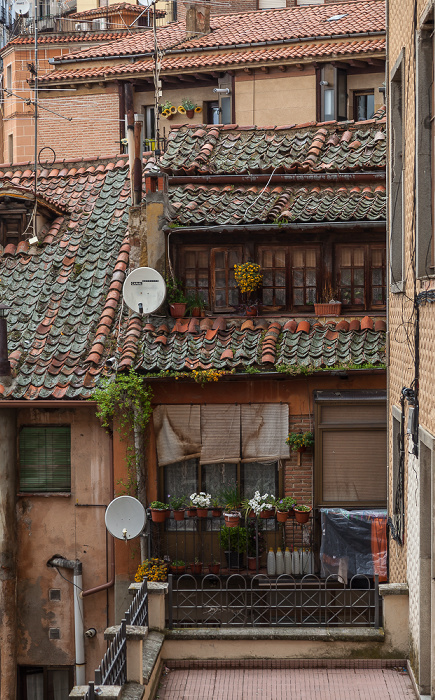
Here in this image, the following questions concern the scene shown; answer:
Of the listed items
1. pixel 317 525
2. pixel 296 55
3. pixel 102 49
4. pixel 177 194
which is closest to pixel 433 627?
pixel 317 525

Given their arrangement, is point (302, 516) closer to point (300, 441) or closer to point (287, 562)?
point (287, 562)

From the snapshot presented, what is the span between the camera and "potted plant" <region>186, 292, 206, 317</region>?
659 inches

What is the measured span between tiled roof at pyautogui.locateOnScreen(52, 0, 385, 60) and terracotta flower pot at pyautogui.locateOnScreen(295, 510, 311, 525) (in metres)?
17.5

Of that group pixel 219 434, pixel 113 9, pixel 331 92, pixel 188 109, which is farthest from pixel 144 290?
pixel 113 9

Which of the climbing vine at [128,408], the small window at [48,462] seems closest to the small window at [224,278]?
the climbing vine at [128,408]

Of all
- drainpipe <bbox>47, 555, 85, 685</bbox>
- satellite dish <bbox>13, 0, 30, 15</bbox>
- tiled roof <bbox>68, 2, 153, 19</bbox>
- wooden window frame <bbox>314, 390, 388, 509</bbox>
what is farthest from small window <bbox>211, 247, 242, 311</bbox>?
tiled roof <bbox>68, 2, 153, 19</bbox>

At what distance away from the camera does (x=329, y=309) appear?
647 inches

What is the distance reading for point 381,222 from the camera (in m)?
15.8

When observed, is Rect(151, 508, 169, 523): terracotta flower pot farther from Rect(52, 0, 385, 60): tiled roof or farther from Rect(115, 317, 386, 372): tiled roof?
Rect(52, 0, 385, 60): tiled roof

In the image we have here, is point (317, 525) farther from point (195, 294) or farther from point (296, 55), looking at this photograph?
point (296, 55)

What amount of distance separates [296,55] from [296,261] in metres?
12.7

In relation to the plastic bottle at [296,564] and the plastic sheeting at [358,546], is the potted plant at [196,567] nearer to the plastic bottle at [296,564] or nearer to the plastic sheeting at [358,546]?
the plastic bottle at [296,564]

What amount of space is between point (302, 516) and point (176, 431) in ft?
8.51

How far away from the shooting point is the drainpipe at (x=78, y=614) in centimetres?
1591
